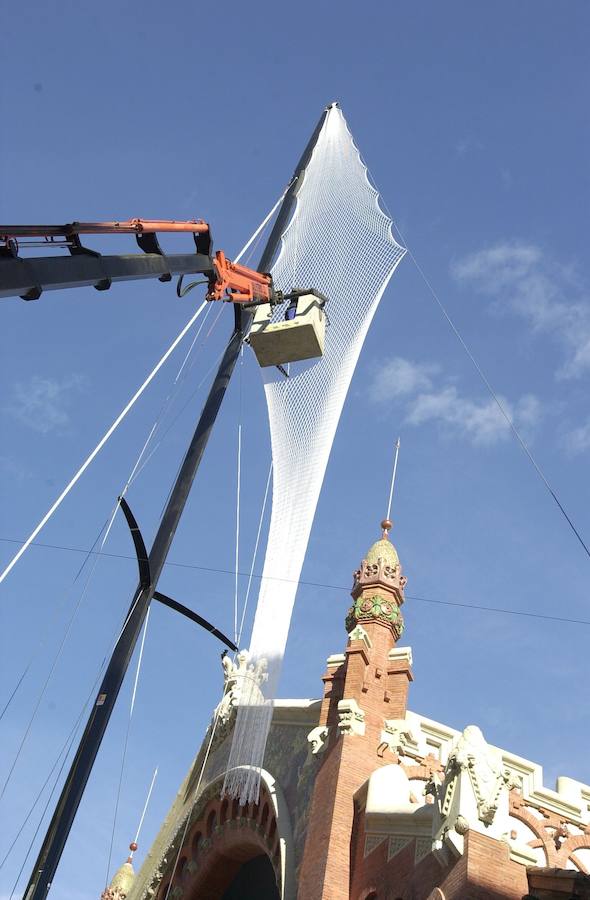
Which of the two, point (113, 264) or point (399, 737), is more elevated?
point (399, 737)

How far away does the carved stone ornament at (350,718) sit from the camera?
17.2m

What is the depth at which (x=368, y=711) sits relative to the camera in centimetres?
1761

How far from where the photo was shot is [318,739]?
17875mm

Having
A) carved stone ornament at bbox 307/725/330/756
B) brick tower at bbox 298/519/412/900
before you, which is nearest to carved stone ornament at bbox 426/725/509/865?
brick tower at bbox 298/519/412/900

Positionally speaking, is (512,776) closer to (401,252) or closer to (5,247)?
(401,252)

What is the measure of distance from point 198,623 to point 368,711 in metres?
4.52

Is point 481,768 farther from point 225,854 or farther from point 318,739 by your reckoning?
point 225,854

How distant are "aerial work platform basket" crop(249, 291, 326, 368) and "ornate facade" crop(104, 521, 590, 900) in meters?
4.94

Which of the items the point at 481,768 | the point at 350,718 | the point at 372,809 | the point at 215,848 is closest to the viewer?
the point at 481,768

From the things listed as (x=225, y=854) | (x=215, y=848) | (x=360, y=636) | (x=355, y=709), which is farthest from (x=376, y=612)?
(x=215, y=848)

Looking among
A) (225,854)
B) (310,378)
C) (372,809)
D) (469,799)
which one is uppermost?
(310,378)

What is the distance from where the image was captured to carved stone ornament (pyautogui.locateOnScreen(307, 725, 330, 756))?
17.8m

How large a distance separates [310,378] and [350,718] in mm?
6451

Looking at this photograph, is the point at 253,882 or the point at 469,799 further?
the point at 253,882
